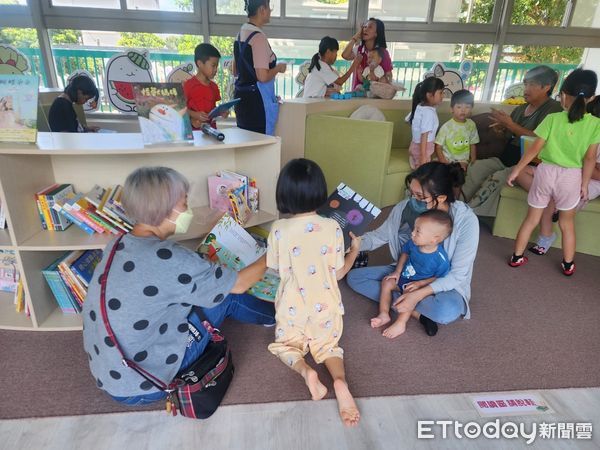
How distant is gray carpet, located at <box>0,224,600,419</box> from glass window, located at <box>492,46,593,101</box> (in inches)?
177

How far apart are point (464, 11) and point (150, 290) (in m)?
5.91

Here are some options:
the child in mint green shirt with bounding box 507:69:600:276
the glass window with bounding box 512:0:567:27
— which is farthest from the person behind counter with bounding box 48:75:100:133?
the glass window with bounding box 512:0:567:27

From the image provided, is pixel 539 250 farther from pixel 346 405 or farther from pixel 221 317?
pixel 221 317

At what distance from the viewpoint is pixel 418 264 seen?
1978 mm

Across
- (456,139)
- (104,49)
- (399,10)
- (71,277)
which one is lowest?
(71,277)

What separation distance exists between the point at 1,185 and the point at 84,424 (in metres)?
0.97

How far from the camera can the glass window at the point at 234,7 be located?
5035 mm

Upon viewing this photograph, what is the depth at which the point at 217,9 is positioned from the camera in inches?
198

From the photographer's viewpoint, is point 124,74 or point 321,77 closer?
point 321,77

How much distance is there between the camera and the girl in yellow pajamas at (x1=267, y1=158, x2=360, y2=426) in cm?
141

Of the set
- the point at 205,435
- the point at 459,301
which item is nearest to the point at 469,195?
the point at 459,301

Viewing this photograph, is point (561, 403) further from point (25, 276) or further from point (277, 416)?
point (25, 276)

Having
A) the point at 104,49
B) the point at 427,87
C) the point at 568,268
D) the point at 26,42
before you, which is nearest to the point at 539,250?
the point at 568,268

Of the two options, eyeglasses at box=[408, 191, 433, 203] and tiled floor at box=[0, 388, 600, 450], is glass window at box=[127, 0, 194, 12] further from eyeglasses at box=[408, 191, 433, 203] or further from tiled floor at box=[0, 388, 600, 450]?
tiled floor at box=[0, 388, 600, 450]
